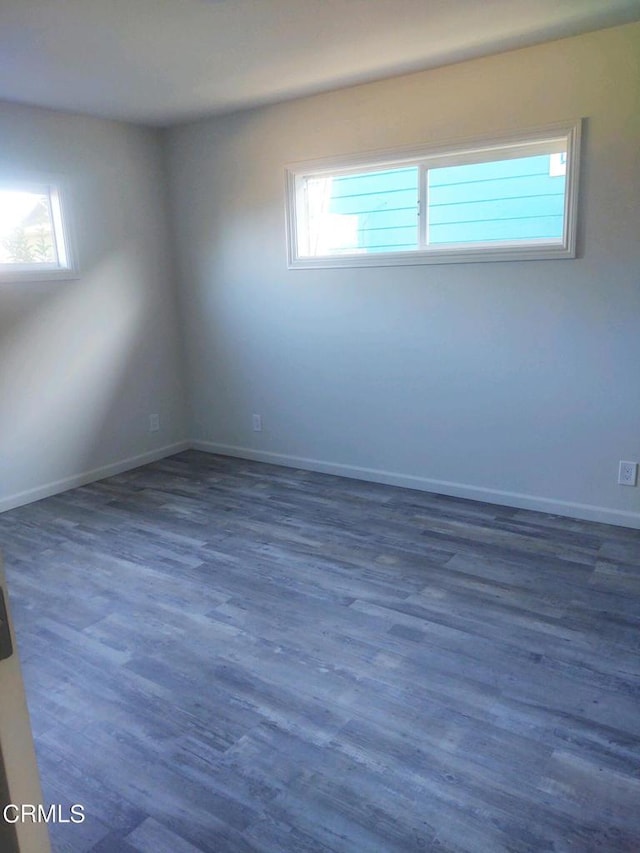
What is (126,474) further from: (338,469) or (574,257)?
(574,257)

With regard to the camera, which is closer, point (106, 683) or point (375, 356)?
point (106, 683)

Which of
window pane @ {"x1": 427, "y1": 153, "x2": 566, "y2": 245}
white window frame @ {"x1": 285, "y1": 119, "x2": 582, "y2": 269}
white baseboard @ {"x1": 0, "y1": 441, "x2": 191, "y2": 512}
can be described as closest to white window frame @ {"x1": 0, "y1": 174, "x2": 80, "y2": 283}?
white baseboard @ {"x1": 0, "y1": 441, "x2": 191, "y2": 512}

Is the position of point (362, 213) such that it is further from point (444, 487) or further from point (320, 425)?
point (444, 487)

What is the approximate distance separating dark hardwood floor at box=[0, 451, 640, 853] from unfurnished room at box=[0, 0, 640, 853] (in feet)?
0.04

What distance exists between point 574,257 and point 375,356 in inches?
52.5

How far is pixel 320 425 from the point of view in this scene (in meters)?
4.47

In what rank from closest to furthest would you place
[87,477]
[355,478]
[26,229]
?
[26,229] < [355,478] < [87,477]

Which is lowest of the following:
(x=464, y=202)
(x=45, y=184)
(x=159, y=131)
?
(x=464, y=202)

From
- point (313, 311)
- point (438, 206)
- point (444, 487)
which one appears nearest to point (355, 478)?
point (444, 487)

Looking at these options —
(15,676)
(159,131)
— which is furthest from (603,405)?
(159,131)

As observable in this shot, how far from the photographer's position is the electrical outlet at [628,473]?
11.0 feet

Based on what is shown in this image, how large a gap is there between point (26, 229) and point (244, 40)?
203cm

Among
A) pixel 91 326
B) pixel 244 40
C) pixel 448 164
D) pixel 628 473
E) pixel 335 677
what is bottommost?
pixel 335 677

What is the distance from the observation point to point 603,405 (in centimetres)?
337
